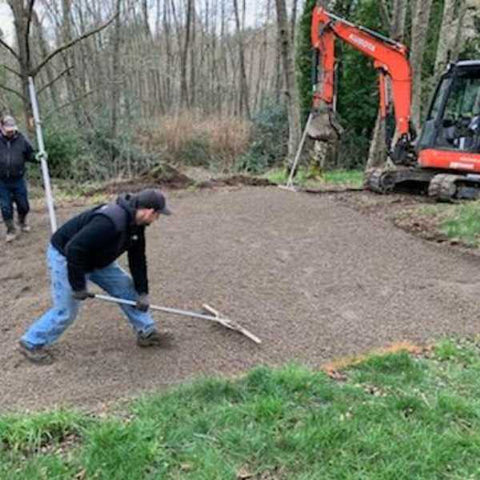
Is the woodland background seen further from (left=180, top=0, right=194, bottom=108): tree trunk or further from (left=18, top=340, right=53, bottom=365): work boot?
(left=18, top=340, right=53, bottom=365): work boot

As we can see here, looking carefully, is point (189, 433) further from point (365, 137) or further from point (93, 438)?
point (365, 137)

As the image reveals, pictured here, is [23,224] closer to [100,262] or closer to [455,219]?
[100,262]

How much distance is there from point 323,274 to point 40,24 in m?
13.4

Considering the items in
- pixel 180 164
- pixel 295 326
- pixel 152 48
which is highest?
pixel 152 48

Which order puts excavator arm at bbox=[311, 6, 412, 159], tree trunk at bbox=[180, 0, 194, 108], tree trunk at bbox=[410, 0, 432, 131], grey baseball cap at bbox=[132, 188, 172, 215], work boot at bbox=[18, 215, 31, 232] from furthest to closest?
tree trunk at bbox=[180, 0, 194, 108] → tree trunk at bbox=[410, 0, 432, 131] → excavator arm at bbox=[311, 6, 412, 159] → work boot at bbox=[18, 215, 31, 232] → grey baseball cap at bbox=[132, 188, 172, 215]

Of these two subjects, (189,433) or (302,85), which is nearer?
(189,433)

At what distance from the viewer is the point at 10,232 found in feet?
23.8

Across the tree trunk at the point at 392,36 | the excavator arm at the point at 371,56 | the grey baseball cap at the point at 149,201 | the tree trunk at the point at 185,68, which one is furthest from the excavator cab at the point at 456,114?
the tree trunk at the point at 185,68

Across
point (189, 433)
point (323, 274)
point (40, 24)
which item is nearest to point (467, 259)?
point (323, 274)

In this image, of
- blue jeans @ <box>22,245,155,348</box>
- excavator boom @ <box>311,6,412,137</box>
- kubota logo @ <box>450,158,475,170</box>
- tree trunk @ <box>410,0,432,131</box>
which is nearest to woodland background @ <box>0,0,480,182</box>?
tree trunk @ <box>410,0,432,131</box>

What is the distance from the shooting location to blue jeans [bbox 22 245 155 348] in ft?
12.7

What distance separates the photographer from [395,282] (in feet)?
18.7

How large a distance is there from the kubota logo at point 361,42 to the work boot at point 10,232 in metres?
6.55

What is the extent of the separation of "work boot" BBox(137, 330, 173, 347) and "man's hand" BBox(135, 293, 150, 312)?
0.23 meters
